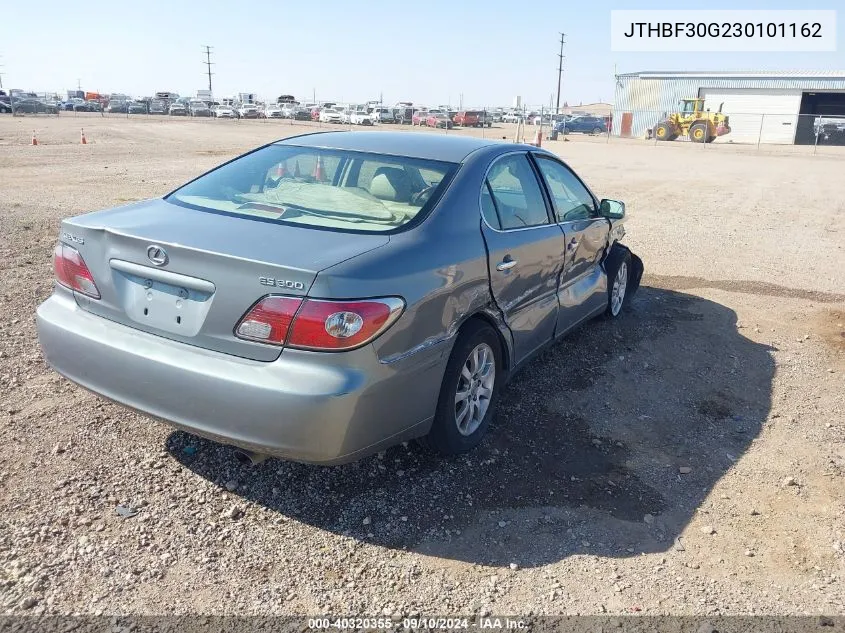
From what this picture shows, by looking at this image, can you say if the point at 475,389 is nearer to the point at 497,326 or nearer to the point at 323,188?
the point at 497,326

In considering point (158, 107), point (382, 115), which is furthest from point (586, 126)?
point (158, 107)

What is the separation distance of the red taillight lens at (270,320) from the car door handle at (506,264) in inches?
54.7

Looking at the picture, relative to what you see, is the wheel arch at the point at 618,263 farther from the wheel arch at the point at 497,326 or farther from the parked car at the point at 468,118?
the parked car at the point at 468,118

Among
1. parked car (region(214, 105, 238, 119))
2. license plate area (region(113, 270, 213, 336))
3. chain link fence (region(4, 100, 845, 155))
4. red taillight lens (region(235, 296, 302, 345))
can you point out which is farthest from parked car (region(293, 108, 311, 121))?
red taillight lens (region(235, 296, 302, 345))

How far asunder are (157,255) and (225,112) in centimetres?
6104

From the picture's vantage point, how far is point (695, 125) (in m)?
41.9

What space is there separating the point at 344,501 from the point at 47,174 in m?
14.5

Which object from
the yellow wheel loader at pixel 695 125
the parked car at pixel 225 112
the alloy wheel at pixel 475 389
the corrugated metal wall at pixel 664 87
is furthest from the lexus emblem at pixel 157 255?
the parked car at pixel 225 112

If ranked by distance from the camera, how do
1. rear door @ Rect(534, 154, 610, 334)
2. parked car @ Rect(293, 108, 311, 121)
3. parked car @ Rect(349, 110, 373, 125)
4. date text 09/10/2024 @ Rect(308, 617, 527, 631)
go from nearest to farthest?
date text 09/10/2024 @ Rect(308, 617, 527, 631), rear door @ Rect(534, 154, 610, 334), parked car @ Rect(349, 110, 373, 125), parked car @ Rect(293, 108, 311, 121)

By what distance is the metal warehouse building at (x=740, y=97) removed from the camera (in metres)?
50.3

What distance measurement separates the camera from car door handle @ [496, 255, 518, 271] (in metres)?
3.81

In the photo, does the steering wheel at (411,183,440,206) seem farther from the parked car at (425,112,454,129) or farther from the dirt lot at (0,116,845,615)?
the parked car at (425,112,454,129)

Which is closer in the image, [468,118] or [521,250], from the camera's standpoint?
[521,250]

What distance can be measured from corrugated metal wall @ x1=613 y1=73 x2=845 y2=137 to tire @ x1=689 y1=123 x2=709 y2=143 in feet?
34.4
